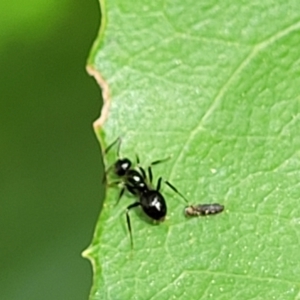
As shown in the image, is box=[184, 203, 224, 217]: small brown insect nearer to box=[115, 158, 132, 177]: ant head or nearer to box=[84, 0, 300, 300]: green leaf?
box=[84, 0, 300, 300]: green leaf

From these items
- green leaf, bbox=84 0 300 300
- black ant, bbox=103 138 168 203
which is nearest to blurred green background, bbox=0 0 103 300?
black ant, bbox=103 138 168 203

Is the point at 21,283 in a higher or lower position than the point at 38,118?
lower

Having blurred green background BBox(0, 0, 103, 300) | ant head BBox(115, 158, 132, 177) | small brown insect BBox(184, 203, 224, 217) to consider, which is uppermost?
ant head BBox(115, 158, 132, 177)

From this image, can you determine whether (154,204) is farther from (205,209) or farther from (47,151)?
(47,151)

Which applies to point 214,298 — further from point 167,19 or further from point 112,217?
point 167,19

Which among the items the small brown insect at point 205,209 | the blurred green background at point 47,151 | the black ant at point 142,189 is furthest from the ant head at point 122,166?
the blurred green background at point 47,151

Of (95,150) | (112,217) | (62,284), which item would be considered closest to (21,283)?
(62,284)

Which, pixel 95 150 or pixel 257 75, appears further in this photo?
pixel 95 150
